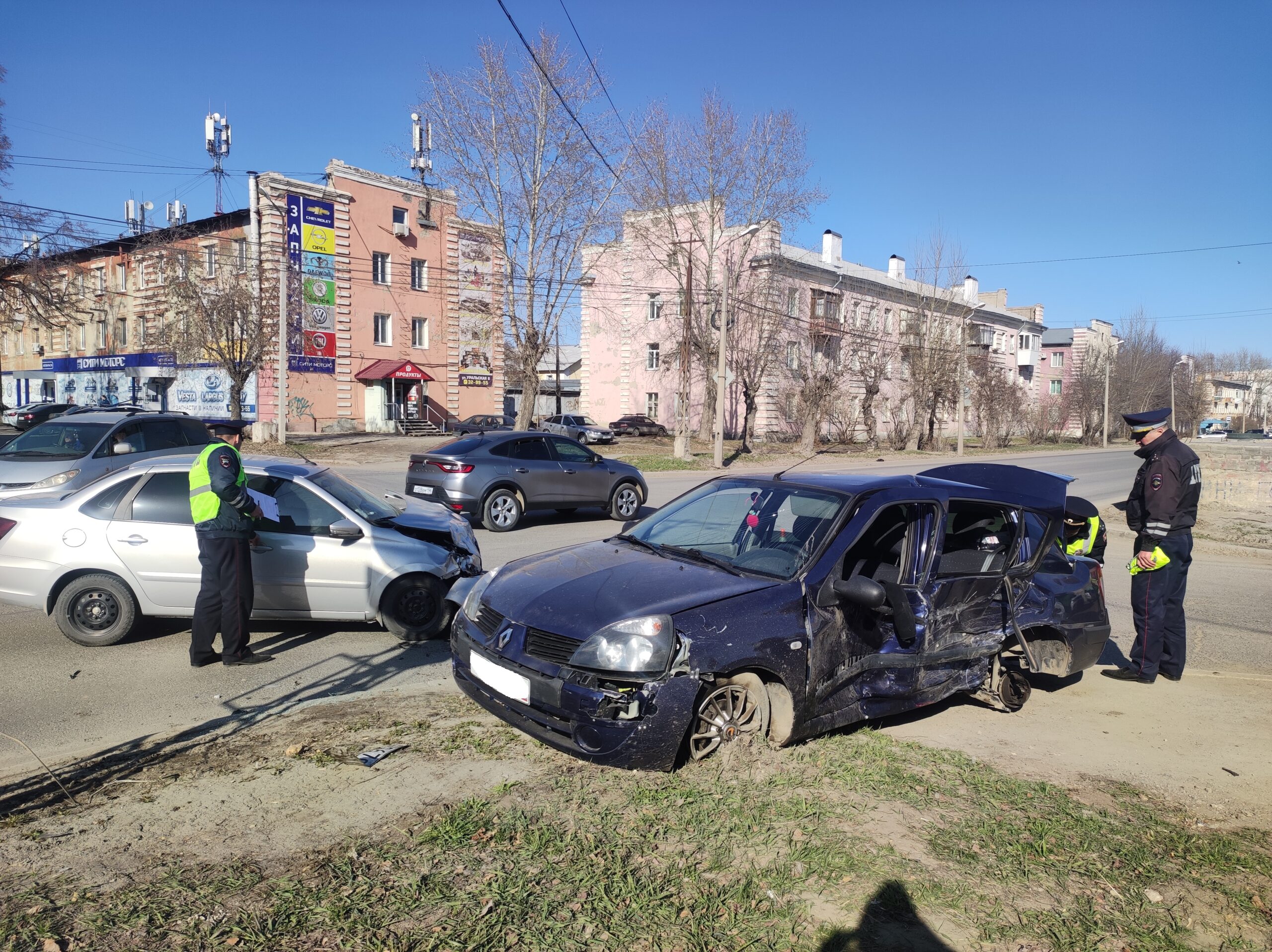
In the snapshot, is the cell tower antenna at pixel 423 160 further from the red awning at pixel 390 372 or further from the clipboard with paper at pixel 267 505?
the clipboard with paper at pixel 267 505

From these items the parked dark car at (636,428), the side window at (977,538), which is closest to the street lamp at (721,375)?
the parked dark car at (636,428)

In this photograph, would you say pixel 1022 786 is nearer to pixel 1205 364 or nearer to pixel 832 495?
pixel 832 495

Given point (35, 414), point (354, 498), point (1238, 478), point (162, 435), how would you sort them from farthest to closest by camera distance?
point (35, 414) → point (1238, 478) → point (162, 435) → point (354, 498)

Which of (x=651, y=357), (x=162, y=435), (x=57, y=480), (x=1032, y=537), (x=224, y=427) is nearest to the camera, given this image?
(x=1032, y=537)

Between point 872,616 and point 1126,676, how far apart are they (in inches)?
123

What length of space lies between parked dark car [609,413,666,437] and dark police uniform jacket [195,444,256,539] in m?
42.6

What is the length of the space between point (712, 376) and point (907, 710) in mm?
34722

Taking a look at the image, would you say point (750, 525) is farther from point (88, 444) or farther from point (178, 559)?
point (88, 444)

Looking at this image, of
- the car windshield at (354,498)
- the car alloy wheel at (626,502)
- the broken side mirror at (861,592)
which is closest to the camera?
the broken side mirror at (861,592)

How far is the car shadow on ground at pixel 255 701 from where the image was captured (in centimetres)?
410

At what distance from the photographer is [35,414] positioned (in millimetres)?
37094

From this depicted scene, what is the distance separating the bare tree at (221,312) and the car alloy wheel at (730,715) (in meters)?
28.0

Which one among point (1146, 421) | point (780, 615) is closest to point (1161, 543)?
point (1146, 421)

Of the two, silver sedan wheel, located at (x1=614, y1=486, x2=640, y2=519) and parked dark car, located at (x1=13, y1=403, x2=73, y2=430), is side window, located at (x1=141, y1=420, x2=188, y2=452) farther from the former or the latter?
parked dark car, located at (x1=13, y1=403, x2=73, y2=430)
